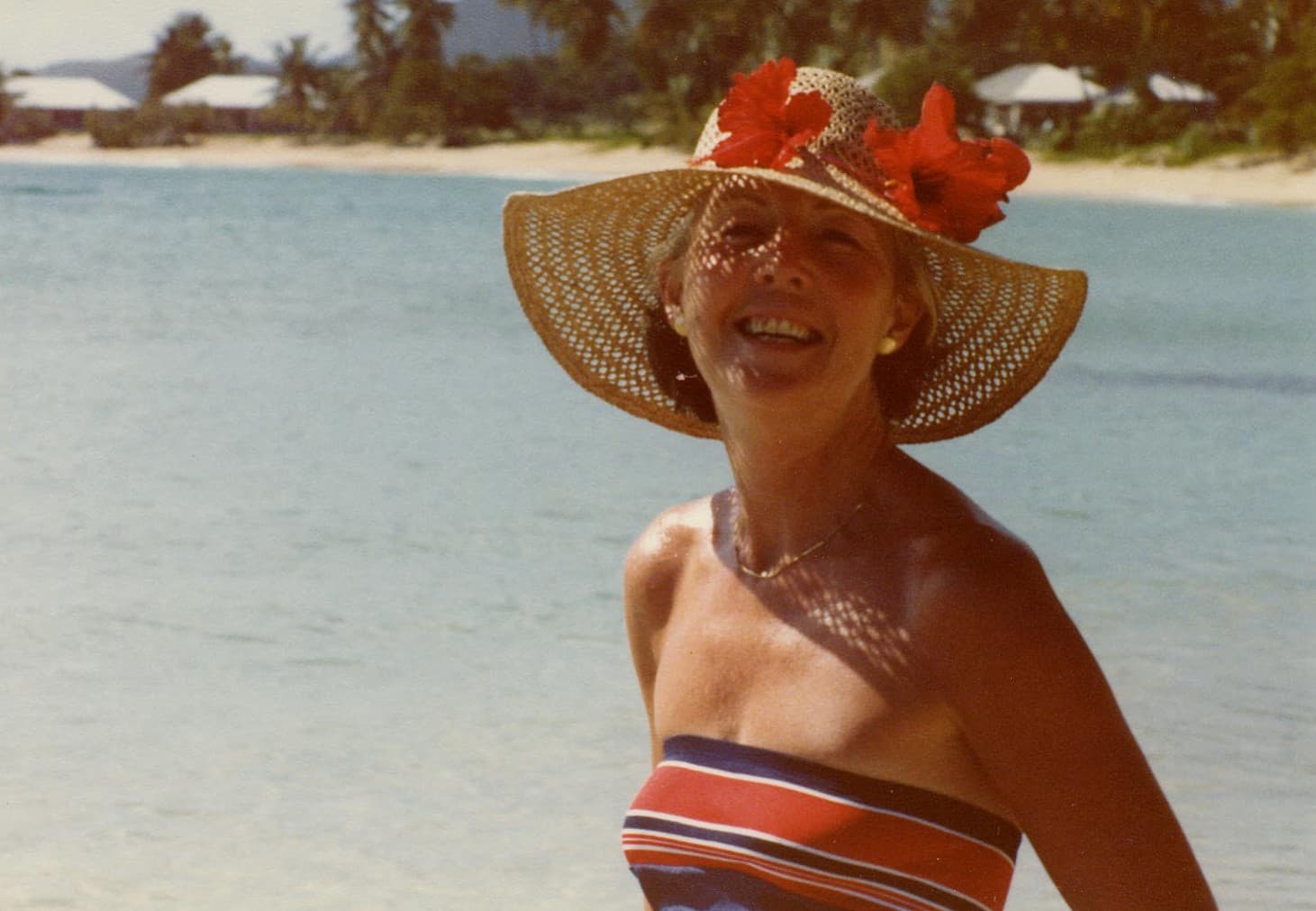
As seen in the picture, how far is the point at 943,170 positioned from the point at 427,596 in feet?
18.8

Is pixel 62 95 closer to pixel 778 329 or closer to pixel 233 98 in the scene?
pixel 233 98

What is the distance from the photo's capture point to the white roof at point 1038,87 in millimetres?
47125

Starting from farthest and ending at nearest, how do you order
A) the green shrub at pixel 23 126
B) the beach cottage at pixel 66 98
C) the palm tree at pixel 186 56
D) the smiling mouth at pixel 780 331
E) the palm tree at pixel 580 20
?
1. the palm tree at pixel 186 56
2. the beach cottage at pixel 66 98
3. the green shrub at pixel 23 126
4. the palm tree at pixel 580 20
5. the smiling mouth at pixel 780 331

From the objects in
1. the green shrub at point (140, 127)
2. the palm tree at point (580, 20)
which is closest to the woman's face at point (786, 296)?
the green shrub at point (140, 127)

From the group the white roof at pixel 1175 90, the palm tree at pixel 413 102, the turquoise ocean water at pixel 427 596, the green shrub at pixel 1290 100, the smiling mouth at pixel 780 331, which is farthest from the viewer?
→ the palm tree at pixel 413 102

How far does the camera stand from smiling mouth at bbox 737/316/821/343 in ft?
4.63

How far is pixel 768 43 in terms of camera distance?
53219 mm

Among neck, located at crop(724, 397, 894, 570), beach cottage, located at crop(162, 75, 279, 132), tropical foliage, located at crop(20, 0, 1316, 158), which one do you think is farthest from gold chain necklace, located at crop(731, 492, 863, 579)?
beach cottage, located at crop(162, 75, 279, 132)

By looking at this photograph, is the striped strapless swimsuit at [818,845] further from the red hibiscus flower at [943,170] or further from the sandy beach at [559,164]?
the sandy beach at [559,164]

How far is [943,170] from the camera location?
4.91 feet

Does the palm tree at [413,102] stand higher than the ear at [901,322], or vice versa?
the ear at [901,322]

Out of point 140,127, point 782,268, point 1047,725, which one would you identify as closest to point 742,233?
point 782,268

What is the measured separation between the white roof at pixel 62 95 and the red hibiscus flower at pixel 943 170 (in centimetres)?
6982

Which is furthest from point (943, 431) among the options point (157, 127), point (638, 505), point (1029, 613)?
point (157, 127)
